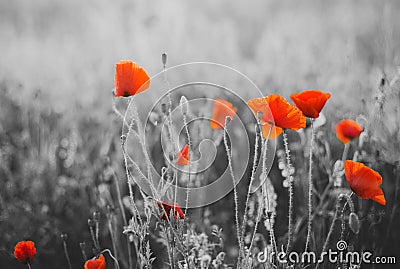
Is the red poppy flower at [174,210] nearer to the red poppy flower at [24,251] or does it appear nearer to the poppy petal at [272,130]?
the poppy petal at [272,130]

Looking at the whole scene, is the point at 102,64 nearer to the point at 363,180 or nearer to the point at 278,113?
the point at 278,113

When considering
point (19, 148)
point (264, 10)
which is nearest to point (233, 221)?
point (19, 148)

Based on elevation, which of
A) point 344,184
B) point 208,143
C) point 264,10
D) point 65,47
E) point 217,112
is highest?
point 264,10

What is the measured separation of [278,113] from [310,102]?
0.30 feet

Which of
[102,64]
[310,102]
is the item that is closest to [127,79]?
[310,102]

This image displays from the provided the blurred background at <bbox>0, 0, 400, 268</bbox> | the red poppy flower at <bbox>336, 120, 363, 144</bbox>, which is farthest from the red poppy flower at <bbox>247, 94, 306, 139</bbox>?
the blurred background at <bbox>0, 0, 400, 268</bbox>

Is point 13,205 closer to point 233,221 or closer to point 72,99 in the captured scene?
point 233,221

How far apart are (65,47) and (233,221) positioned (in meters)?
2.89

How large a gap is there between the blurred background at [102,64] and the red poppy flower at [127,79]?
0.87 meters

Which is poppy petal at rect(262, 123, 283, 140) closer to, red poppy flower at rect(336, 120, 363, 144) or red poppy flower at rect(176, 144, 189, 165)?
red poppy flower at rect(176, 144, 189, 165)

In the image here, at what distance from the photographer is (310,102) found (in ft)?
4.78

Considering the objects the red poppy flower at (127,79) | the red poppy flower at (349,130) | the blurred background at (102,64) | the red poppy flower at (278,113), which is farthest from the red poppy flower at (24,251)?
the red poppy flower at (349,130)

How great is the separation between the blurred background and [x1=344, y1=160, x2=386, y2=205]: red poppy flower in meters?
0.66

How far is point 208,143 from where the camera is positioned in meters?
2.12
